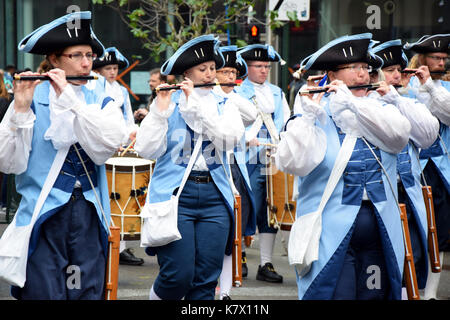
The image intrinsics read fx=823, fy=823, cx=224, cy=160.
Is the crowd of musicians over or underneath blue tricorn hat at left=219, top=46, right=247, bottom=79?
underneath

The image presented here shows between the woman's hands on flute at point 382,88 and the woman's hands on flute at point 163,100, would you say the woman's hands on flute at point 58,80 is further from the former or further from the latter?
the woman's hands on flute at point 382,88

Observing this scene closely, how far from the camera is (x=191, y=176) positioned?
5.40m

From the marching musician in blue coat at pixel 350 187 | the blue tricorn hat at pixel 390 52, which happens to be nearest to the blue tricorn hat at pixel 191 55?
the marching musician in blue coat at pixel 350 187

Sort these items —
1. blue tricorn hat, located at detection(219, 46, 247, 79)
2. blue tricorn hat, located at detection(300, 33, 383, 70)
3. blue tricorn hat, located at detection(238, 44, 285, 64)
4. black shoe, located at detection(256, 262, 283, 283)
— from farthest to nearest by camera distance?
1. blue tricorn hat, located at detection(238, 44, 285, 64)
2. blue tricorn hat, located at detection(219, 46, 247, 79)
3. black shoe, located at detection(256, 262, 283, 283)
4. blue tricorn hat, located at detection(300, 33, 383, 70)

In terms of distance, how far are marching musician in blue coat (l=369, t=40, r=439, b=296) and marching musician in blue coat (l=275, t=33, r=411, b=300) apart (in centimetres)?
40

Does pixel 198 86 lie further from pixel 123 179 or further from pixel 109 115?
pixel 123 179

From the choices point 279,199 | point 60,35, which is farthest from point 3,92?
point 60,35

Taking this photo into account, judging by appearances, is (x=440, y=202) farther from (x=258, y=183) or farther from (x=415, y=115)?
(x=258, y=183)

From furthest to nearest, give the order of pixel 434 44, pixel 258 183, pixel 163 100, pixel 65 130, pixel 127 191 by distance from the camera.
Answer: pixel 258 183 < pixel 127 191 < pixel 434 44 < pixel 163 100 < pixel 65 130

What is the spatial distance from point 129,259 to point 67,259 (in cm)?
419

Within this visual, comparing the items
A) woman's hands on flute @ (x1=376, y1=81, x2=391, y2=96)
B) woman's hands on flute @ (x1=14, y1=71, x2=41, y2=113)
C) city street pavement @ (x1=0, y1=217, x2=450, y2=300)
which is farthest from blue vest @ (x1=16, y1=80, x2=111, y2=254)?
city street pavement @ (x1=0, y1=217, x2=450, y2=300)

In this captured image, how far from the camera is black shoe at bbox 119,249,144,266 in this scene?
28.7 ft

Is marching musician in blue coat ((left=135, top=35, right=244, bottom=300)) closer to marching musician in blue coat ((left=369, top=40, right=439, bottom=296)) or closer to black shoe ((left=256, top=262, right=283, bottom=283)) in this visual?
marching musician in blue coat ((left=369, top=40, right=439, bottom=296))

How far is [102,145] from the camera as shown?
4555mm
